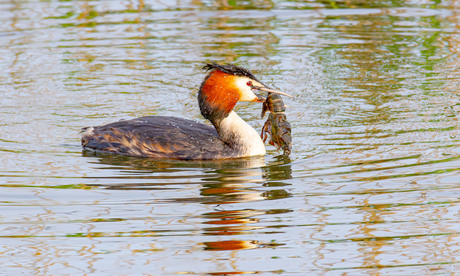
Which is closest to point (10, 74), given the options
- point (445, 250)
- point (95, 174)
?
point (95, 174)

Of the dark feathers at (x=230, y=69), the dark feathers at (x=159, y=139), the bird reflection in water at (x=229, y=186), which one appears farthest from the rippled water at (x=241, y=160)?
the dark feathers at (x=230, y=69)

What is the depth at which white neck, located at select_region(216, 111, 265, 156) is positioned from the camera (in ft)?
28.6

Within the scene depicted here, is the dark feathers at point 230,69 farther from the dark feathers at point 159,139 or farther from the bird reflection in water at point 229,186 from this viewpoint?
the bird reflection in water at point 229,186

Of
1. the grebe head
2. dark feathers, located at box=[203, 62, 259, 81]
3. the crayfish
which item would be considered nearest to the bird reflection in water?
the crayfish

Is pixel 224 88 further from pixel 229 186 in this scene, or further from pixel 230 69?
pixel 229 186

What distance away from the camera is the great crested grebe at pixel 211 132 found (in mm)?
8641

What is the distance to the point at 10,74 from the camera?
39.5 ft

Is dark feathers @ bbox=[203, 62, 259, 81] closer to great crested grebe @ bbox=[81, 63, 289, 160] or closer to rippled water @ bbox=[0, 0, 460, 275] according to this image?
great crested grebe @ bbox=[81, 63, 289, 160]

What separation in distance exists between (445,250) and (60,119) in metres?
5.52

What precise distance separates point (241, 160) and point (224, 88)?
0.72 meters

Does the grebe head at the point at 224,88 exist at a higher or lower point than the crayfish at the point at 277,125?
higher

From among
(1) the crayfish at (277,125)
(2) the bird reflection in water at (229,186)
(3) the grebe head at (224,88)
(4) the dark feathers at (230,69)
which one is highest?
(4) the dark feathers at (230,69)

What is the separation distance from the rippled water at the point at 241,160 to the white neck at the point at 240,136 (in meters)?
0.16

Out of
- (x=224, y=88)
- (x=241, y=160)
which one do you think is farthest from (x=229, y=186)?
(x=224, y=88)
